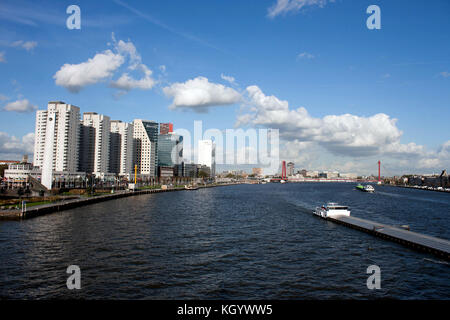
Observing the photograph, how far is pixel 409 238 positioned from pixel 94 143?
175 meters

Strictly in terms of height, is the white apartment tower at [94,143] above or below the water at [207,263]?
above

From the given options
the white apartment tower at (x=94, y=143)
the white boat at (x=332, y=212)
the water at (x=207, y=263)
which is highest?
the white apartment tower at (x=94, y=143)

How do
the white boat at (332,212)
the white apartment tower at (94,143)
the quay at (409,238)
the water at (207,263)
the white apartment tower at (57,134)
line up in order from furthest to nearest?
the white apartment tower at (94,143)
the white apartment tower at (57,134)
the white boat at (332,212)
the quay at (409,238)
the water at (207,263)

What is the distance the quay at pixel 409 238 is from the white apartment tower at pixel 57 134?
131693 millimetres

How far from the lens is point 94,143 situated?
18075 centimetres

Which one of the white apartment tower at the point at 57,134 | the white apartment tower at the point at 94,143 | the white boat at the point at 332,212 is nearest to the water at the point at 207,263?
the white boat at the point at 332,212

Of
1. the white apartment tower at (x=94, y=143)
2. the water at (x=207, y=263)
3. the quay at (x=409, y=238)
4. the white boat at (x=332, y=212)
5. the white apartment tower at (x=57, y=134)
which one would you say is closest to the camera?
the water at (x=207, y=263)

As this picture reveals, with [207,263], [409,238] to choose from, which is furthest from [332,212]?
[207,263]

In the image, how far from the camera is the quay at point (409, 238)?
109 ft

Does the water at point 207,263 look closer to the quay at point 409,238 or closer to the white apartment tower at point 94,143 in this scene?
the quay at point 409,238

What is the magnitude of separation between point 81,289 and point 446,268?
31.0 m

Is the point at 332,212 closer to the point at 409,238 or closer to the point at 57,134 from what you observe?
the point at 409,238

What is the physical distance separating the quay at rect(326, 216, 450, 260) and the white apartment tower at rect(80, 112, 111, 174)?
511 ft
